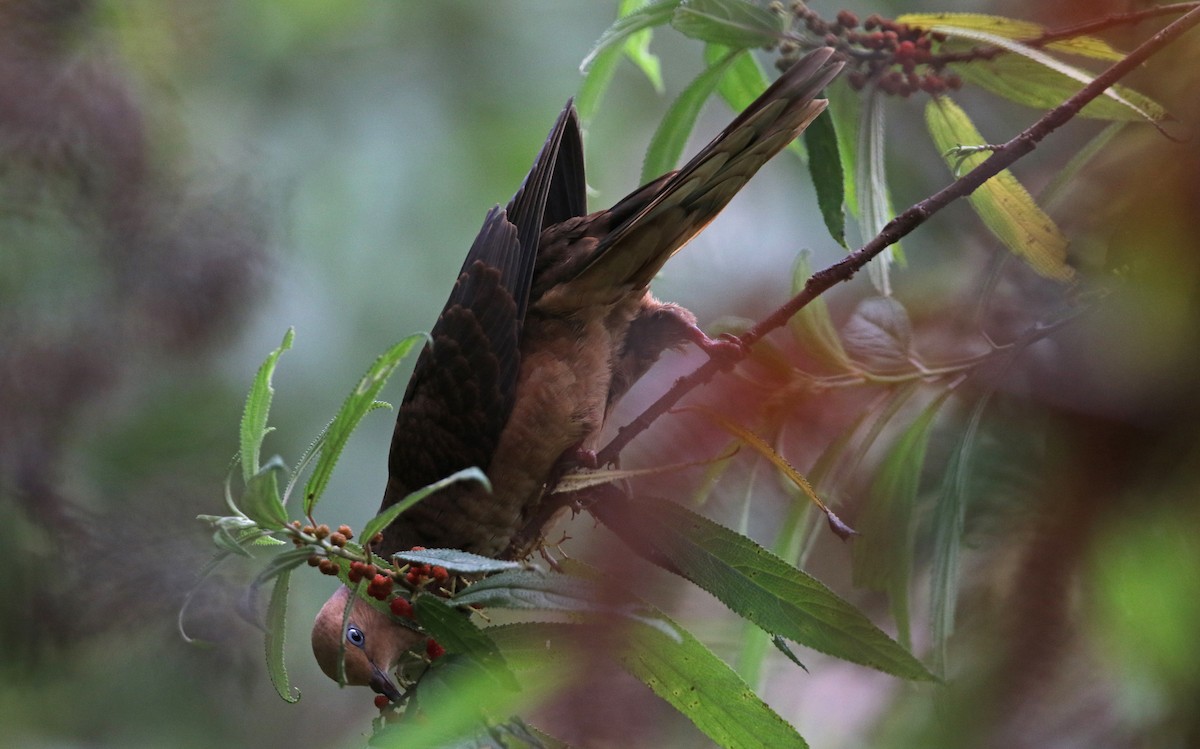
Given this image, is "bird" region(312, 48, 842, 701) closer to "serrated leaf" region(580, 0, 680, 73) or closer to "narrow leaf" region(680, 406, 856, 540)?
"serrated leaf" region(580, 0, 680, 73)

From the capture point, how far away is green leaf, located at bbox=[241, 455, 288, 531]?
946 millimetres

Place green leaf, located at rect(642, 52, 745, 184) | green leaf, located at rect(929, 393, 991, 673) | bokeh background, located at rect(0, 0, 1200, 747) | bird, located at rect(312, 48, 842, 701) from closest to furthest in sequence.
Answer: bokeh background, located at rect(0, 0, 1200, 747) → green leaf, located at rect(929, 393, 991, 673) → green leaf, located at rect(642, 52, 745, 184) → bird, located at rect(312, 48, 842, 701)

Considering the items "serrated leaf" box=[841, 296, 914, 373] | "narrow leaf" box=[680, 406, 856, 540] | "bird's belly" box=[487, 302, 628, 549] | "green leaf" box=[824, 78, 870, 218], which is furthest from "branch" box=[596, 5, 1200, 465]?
"bird's belly" box=[487, 302, 628, 549]

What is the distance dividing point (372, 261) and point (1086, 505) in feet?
9.51

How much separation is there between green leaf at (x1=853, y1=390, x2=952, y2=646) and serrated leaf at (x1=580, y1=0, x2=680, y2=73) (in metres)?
0.68

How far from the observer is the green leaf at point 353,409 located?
37.1 inches

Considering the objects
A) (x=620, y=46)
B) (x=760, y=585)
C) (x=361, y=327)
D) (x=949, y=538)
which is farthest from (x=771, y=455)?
(x=361, y=327)

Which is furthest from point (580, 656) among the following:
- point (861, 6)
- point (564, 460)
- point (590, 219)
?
point (861, 6)

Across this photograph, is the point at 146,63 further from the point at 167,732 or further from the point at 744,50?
the point at 744,50

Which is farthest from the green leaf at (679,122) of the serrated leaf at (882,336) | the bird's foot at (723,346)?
the serrated leaf at (882,336)

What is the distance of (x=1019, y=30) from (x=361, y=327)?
2.41 meters

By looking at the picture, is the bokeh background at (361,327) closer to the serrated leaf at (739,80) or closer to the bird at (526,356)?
the bird at (526,356)

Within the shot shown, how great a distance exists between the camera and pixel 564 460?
74.9 inches

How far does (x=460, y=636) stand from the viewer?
40.8 inches
